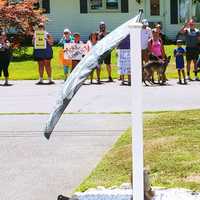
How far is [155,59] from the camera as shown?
18453 mm

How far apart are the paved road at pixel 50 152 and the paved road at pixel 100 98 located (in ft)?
3.91

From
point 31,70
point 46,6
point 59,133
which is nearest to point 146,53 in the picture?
point 31,70

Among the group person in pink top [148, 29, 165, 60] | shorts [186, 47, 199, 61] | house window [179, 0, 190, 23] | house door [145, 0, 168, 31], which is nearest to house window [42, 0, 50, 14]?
house door [145, 0, 168, 31]

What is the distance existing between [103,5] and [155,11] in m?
2.52

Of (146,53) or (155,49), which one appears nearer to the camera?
(155,49)

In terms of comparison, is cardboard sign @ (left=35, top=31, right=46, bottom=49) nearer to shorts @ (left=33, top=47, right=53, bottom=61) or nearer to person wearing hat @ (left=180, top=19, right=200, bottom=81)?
shorts @ (left=33, top=47, right=53, bottom=61)

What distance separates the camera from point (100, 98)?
1560 centimetres

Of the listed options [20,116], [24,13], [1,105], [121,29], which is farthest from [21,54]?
[121,29]

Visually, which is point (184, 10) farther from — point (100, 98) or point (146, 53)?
point (100, 98)

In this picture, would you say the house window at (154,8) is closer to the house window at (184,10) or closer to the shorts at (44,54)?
the house window at (184,10)

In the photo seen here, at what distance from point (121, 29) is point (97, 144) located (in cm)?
522

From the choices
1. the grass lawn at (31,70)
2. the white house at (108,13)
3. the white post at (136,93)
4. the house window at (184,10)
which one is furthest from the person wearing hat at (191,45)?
the white post at (136,93)

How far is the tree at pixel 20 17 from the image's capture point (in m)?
25.8

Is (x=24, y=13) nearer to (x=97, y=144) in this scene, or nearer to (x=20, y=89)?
(x=20, y=89)
